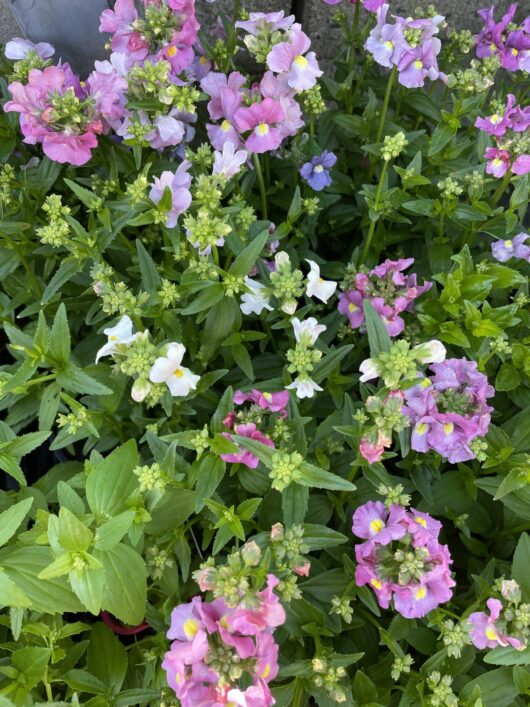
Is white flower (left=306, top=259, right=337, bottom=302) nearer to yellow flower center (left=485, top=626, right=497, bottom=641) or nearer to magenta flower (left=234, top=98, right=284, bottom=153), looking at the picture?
magenta flower (left=234, top=98, right=284, bottom=153)

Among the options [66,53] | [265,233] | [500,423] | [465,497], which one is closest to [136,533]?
Result: [265,233]

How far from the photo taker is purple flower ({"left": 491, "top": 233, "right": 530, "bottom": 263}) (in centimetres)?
264

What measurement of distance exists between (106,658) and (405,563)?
4.09 ft

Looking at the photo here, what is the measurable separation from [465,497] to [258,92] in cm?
187

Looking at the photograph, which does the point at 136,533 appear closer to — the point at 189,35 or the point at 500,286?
the point at 500,286

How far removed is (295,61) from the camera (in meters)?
2.40

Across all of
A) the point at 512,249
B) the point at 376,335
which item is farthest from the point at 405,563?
the point at 512,249

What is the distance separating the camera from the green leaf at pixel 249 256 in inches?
86.1

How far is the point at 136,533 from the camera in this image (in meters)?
1.99

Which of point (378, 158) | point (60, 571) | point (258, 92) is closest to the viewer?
point (60, 571)

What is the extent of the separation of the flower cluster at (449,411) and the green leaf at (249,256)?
0.71 meters

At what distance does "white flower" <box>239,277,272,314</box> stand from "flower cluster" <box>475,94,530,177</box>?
107 cm

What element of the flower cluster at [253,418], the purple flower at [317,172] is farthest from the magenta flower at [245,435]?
the purple flower at [317,172]

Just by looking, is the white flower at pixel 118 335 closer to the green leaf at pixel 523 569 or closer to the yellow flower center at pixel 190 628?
the yellow flower center at pixel 190 628
